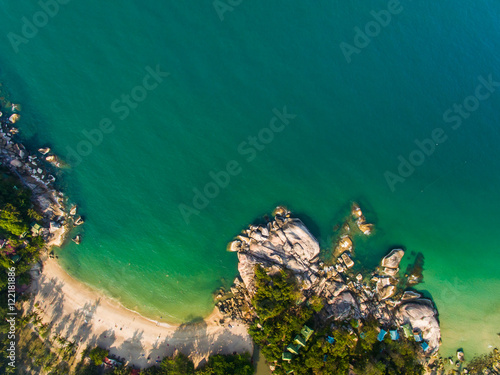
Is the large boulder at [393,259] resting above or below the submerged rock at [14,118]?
above

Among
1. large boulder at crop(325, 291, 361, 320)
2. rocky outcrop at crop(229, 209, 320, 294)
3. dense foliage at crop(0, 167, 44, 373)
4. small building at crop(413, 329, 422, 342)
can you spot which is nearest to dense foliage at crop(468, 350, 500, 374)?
small building at crop(413, 329, 422, 342)

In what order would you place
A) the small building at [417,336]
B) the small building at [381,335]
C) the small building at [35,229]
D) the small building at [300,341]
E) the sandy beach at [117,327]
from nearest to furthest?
the small building at [300,341]
the small building at [35,229]
the small building at [381,335]
the sandy beach at [117,327]
the small building at [417,336]

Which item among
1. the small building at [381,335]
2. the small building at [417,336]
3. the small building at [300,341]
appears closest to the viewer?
the small building at [300,341]

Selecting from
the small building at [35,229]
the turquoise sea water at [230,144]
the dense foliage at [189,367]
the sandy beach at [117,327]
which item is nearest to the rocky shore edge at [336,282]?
the turquoise sea water at [230,144]

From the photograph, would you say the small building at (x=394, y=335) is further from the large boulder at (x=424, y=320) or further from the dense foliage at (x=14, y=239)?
the dense foliage at (x=14, y=239)

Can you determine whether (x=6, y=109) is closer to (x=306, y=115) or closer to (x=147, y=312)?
(x=147, y=312)

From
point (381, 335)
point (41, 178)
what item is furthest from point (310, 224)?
point (41, 178)

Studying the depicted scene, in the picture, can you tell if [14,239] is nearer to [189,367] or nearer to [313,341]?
[189,367]

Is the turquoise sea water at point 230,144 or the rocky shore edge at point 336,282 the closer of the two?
the rocky shore edge at point 336,282

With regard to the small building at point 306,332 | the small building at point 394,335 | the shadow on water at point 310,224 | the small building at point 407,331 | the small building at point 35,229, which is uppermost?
the shadow on water at point 310,224
